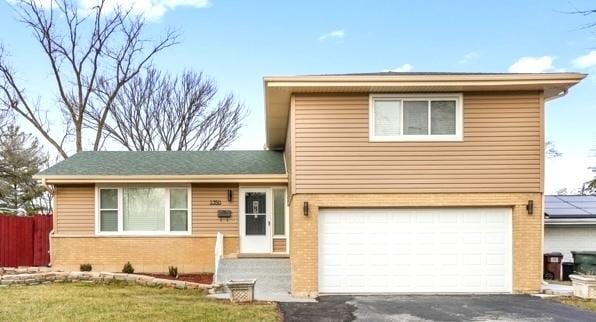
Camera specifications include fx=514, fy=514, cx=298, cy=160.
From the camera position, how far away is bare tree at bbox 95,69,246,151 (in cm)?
2962

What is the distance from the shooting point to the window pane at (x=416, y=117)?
11242 mm

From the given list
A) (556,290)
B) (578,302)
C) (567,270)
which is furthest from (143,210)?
(567,270)

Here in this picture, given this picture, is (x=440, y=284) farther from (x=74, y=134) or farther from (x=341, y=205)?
(x=74, y=134)

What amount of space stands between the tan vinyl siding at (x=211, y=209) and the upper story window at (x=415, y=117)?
5813 millimetres

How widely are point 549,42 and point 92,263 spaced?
658 inches

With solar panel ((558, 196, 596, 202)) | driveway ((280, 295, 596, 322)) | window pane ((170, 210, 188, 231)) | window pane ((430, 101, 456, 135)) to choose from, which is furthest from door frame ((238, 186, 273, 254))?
solar panel ((558, 196, 596, 202))

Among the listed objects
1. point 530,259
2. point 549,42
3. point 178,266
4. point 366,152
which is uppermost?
point 549,42

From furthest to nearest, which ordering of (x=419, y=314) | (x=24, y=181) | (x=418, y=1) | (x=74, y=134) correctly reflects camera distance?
1. (x=74, y=134)
2. (x=24, y=181)
3. (x=418, y=1)
4. (x=419, y=314)

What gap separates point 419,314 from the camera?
352 inches

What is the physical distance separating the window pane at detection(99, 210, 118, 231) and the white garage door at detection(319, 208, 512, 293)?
7164mm

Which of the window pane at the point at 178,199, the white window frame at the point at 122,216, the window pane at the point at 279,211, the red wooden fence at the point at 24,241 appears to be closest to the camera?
the white window frame at the point at 122,216

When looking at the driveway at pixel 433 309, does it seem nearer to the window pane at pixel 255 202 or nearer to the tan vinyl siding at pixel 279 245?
the tan vinyl siding at pixel 279 245

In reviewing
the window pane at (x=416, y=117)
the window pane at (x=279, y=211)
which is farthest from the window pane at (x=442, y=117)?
the window pane at (x=279, y=211)

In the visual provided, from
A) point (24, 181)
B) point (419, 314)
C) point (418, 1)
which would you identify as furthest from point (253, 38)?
point (419, 314)
